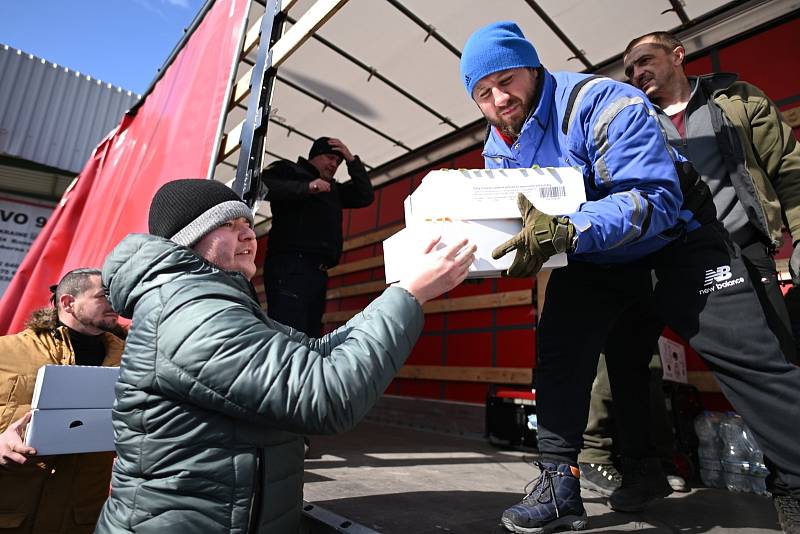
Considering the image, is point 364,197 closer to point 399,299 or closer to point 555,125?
point 555,125

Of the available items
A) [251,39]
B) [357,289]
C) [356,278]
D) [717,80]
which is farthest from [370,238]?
[717,80]

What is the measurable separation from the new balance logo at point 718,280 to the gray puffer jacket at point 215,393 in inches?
38.3

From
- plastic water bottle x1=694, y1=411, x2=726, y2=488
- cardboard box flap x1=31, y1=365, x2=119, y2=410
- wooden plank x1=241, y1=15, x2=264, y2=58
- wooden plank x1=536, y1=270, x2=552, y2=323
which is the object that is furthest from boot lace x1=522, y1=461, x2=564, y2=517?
wooden plank x1=536, y1=270, x2=552, y2=323

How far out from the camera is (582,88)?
4.75ft

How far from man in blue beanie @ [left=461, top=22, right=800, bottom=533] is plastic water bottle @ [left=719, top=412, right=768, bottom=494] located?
1.15 m

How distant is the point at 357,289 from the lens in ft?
21.6

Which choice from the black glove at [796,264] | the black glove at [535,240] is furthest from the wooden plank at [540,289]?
the black glove at [535,240]

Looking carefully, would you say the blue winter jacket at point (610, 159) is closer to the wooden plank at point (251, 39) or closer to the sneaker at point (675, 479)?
the sneaker at point (675, 479)

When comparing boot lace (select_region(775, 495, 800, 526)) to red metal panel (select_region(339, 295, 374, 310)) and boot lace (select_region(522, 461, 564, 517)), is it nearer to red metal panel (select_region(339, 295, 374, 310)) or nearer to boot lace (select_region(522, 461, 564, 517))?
boot lace (select_region(522, 461, 564, 517))

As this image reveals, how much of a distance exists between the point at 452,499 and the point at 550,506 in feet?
1.96

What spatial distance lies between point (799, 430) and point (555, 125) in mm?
1100

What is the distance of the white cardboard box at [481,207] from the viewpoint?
1.18 metres

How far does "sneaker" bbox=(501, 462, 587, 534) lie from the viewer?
1369mm

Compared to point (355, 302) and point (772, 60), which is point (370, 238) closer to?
point (355, 302)
